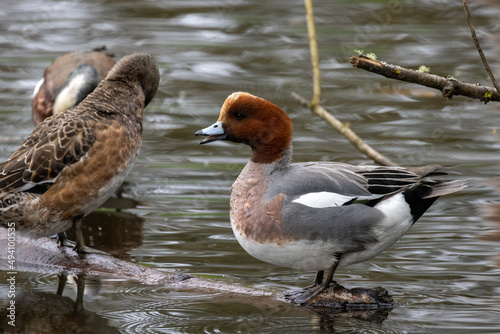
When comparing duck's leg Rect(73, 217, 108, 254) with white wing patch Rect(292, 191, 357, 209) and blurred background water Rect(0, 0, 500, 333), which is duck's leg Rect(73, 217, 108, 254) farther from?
white wing patch Rect(292, 191, 357, 209)

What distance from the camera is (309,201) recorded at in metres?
4.55

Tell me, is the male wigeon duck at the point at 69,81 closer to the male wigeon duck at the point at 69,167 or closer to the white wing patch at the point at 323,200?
the male wigeon duck at the point at 69,167

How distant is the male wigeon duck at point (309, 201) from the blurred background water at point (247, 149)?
1.18 ft

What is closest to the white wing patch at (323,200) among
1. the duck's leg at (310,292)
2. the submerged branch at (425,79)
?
the duck's leg at (310,292)

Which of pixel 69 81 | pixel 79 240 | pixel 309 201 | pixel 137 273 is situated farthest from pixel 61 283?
pixel 69 81

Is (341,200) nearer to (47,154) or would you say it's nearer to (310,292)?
(310,292)

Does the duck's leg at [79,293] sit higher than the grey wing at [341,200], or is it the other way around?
the grey wing at [341,200]

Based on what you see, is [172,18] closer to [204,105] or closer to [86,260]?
[204,105]

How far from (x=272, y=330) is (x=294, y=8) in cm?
868

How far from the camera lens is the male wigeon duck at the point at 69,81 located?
24.9 feet

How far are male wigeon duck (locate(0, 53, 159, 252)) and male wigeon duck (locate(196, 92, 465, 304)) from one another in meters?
0.71

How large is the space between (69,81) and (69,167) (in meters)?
2.83

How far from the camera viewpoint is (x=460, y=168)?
7504mm

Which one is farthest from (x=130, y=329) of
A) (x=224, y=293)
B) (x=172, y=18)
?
(x=172, y=18)
